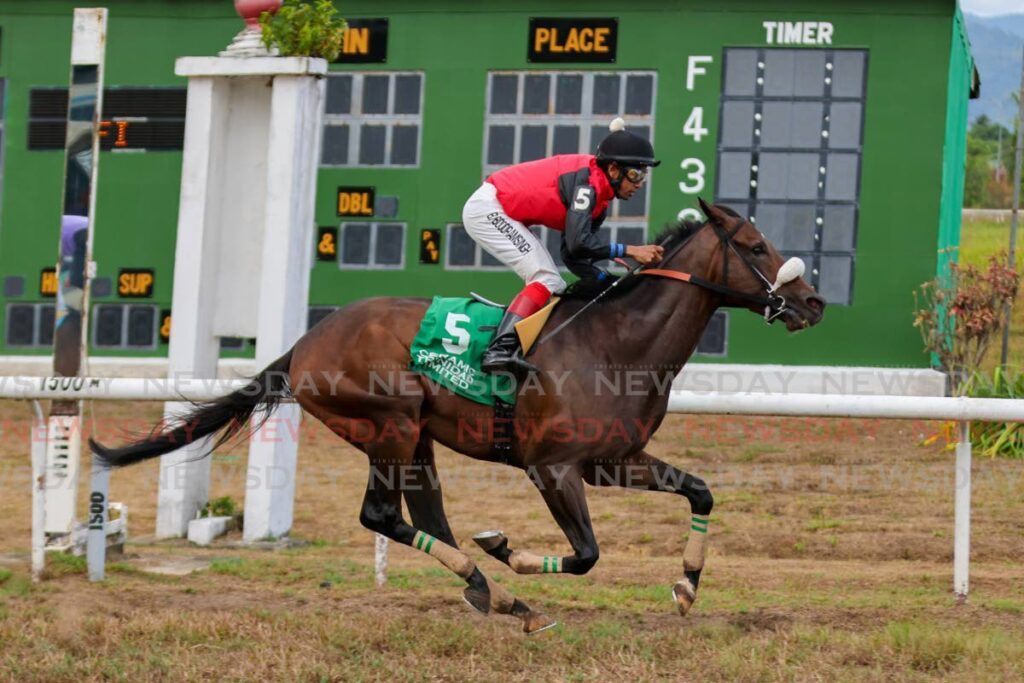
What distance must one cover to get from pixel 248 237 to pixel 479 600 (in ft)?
11.9

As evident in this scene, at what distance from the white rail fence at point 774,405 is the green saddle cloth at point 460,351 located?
108 centimetres

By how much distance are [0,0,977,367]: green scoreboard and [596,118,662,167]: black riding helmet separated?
19.4 ft

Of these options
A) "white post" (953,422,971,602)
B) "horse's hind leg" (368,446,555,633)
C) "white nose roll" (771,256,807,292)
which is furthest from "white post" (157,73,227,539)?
"white post" (953,422,971,602)

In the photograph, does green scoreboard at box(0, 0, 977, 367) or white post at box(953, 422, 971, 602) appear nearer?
white post at box(953, 422, 971, 602)

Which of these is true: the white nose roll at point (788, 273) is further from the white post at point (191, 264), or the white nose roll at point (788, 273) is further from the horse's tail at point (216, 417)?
the white post at point (191, 264)

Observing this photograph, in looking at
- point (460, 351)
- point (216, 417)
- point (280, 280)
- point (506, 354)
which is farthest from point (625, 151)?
point (280, 280)

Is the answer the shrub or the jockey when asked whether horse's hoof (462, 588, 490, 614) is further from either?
the shrub

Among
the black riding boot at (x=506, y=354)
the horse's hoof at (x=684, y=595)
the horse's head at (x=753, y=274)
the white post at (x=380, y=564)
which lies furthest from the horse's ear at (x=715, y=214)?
the white post at (x=380, y=564)

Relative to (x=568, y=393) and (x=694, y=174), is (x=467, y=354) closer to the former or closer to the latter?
(x=568, y=393)

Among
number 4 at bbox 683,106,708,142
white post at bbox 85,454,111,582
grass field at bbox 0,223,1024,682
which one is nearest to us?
grass field at bbox 0,223,1024,682

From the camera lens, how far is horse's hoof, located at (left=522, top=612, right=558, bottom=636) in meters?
5.02

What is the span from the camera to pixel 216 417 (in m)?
5.69

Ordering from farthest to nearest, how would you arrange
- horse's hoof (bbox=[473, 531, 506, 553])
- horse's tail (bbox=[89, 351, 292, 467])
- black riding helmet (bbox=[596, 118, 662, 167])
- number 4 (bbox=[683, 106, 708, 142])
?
number 4 (bbox=[683, 106, 708, 142]) → horse's tail (bbox=[89, 351, 292, 467]) → horse's hoof (bbox=[473, 531, 506, 553]) → black riding helmet (bbox=[596, 118, 662, 167])

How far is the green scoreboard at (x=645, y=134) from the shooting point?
10930 millimetres
